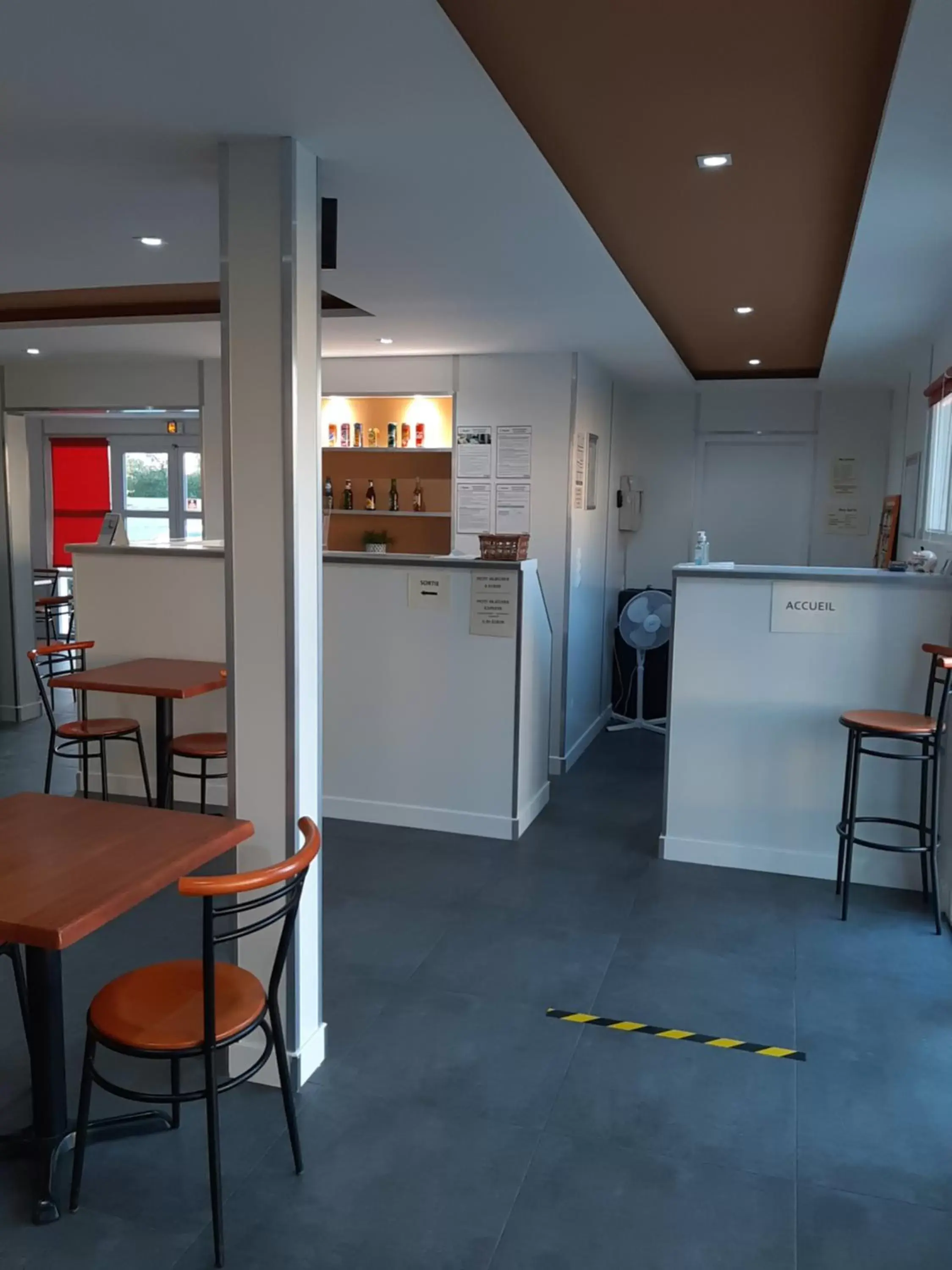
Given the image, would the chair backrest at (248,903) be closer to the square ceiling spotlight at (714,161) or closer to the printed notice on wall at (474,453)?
the square ceiling spotlight at (714,161)

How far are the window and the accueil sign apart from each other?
30.5 inches

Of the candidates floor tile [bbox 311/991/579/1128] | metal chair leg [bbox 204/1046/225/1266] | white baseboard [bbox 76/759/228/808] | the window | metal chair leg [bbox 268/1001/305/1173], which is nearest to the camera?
metal chair leg [bbox 204/1046/225/1266]

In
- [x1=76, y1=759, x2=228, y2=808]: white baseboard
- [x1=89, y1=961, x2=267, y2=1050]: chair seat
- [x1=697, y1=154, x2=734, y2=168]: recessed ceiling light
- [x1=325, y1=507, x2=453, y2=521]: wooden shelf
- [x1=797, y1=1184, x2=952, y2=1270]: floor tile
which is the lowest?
[x1=797, y1=1184, x2=952, y2=1270]: floor tile

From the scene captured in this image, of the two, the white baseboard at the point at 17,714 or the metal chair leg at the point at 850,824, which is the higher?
the metal chair leg at the point at 850,824

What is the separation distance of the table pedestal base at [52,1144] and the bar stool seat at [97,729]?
2.29m

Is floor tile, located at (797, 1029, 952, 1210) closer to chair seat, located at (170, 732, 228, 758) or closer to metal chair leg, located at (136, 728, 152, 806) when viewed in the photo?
chair seat, located at (170, 732, 228, 758)

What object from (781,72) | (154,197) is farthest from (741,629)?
(154,197)

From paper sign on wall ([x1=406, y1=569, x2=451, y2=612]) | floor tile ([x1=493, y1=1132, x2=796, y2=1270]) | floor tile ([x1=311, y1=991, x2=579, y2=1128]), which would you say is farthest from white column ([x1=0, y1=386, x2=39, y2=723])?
floor tile ([x1=493, y1=1132, x2=796, y2=1270])

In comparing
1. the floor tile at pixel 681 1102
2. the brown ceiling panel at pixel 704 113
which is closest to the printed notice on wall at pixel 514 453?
the brown ceiling panel at pixel 704 113

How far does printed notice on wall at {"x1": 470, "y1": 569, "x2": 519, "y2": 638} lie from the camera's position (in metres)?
4.52

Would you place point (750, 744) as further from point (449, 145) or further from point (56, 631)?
point (56, 631)

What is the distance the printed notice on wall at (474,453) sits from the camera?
19.4 feet

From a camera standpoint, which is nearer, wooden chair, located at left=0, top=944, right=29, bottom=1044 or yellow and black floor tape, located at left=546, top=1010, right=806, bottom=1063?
wooden chair, located at left=0, top=944, right=29, bottom=1044

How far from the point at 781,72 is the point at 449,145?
83 centimetres
